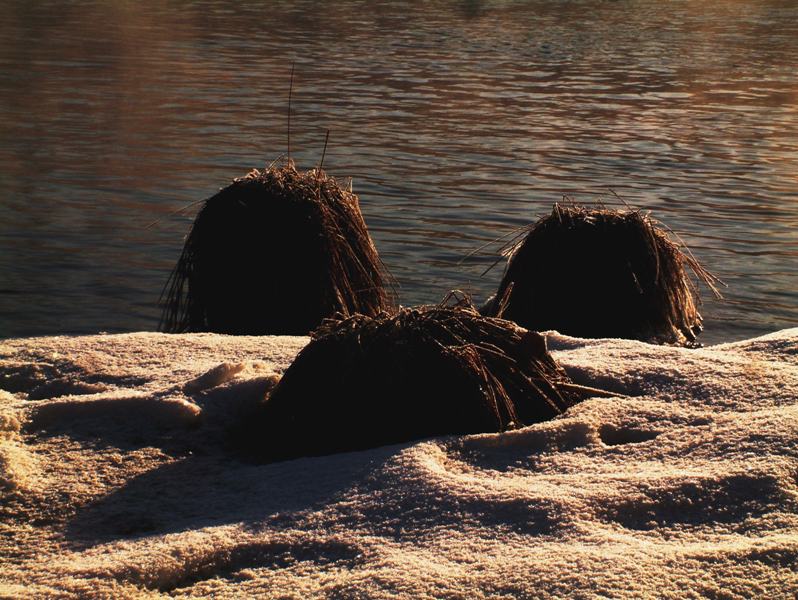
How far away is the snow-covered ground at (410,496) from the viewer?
3.26 meters

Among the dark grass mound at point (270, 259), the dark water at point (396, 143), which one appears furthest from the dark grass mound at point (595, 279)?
the dark water at point (396, 143)

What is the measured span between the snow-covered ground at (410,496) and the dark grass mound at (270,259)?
69.5 inches

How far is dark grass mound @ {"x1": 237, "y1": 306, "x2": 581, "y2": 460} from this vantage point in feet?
14.3

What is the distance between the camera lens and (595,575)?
319 cm

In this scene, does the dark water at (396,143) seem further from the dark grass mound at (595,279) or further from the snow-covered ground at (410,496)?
the snow-covered ground at (410,496)

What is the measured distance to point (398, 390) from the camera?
438cm

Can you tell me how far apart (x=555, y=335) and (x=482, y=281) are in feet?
14.0

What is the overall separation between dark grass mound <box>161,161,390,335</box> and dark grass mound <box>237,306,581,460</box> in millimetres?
2097

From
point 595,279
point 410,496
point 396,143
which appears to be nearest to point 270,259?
point 595,279

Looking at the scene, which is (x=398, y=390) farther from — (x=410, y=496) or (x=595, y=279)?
(x=595, y=279)

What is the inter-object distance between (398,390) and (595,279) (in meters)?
2.80

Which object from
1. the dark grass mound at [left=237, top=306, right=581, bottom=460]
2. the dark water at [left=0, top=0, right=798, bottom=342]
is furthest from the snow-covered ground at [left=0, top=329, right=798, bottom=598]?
the dark water at [left=0, top=0, right=798, bottom=342]

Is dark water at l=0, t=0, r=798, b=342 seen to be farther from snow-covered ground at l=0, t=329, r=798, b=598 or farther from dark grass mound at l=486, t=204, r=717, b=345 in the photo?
snow-covered ground at l=0, t=329, r=798, b=598

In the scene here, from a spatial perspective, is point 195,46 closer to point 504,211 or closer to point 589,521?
point 504,211
